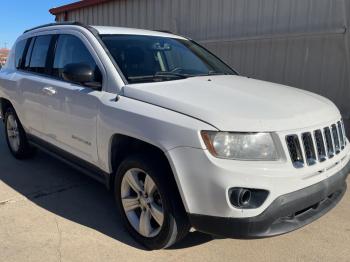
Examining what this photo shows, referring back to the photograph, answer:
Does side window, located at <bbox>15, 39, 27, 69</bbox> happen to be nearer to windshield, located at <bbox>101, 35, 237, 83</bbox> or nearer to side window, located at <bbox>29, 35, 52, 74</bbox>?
side window, located at <bbox>29, 35, 52, 74</bbox>

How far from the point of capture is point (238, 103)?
2.88 meters

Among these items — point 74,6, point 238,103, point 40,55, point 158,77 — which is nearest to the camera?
point 238,103

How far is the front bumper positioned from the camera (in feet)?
8.34

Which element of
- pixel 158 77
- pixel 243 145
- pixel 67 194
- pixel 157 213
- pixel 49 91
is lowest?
pixel 67 194

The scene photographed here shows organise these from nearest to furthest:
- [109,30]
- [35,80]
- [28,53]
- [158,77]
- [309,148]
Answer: [309,148]
[158,77]
[109,30]
[35,80]
[28,53]

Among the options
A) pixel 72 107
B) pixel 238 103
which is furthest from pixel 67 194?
pixel 238 103

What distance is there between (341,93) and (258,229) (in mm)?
4448

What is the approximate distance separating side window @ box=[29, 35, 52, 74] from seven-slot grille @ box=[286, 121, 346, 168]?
3103mm

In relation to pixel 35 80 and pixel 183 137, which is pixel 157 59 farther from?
pixel 35 80

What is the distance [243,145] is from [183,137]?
1.34 ft

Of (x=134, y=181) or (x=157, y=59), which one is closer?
(x=134, y=181)

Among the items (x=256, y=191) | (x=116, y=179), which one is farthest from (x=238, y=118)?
(x=116, y=179)

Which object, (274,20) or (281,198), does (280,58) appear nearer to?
(274,20)

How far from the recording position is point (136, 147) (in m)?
3.24
